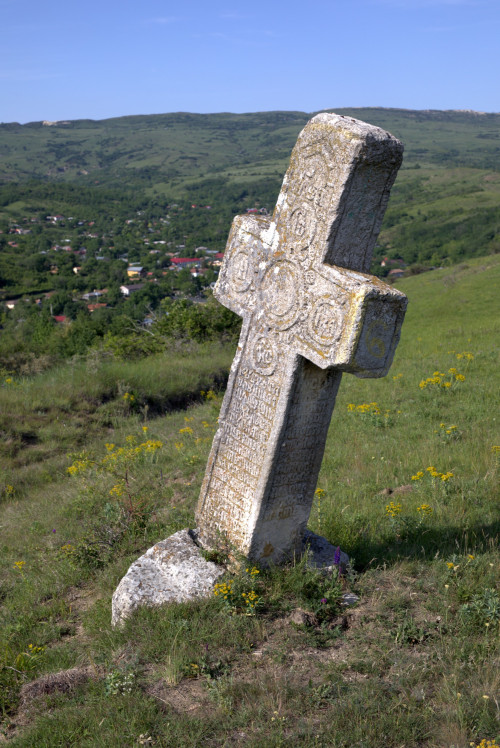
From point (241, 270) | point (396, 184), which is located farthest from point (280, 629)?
point (396, 184)

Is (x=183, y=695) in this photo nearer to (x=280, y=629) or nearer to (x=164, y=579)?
(x=280, y=629)

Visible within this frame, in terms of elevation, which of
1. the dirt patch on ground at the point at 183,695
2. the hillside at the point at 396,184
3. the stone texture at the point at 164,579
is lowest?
the dirt patch on ground at the point at 183,695

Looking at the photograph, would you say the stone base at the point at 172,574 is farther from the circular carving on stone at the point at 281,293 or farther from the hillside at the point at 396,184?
the hillside at the point at 396,184

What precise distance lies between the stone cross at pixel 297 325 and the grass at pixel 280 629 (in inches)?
20.1

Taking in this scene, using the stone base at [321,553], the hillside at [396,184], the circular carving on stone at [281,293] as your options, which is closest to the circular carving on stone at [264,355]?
the circular carving on stone at [281,293]

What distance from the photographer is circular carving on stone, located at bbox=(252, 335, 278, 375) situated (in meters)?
3.56

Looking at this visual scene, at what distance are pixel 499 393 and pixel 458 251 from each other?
55042 millimetres

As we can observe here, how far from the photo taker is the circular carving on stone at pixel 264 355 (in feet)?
11.7

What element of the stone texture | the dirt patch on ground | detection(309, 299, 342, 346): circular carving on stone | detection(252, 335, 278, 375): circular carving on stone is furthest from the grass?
detection(309, 299, 342, 346): circular carving on stone

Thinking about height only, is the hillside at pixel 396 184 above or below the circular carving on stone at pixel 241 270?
above

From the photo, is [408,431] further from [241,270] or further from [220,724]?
[220,724]

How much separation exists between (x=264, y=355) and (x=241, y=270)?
0.61 m

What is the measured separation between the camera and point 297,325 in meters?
3.41

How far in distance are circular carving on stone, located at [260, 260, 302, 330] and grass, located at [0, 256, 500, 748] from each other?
5.12 feet
